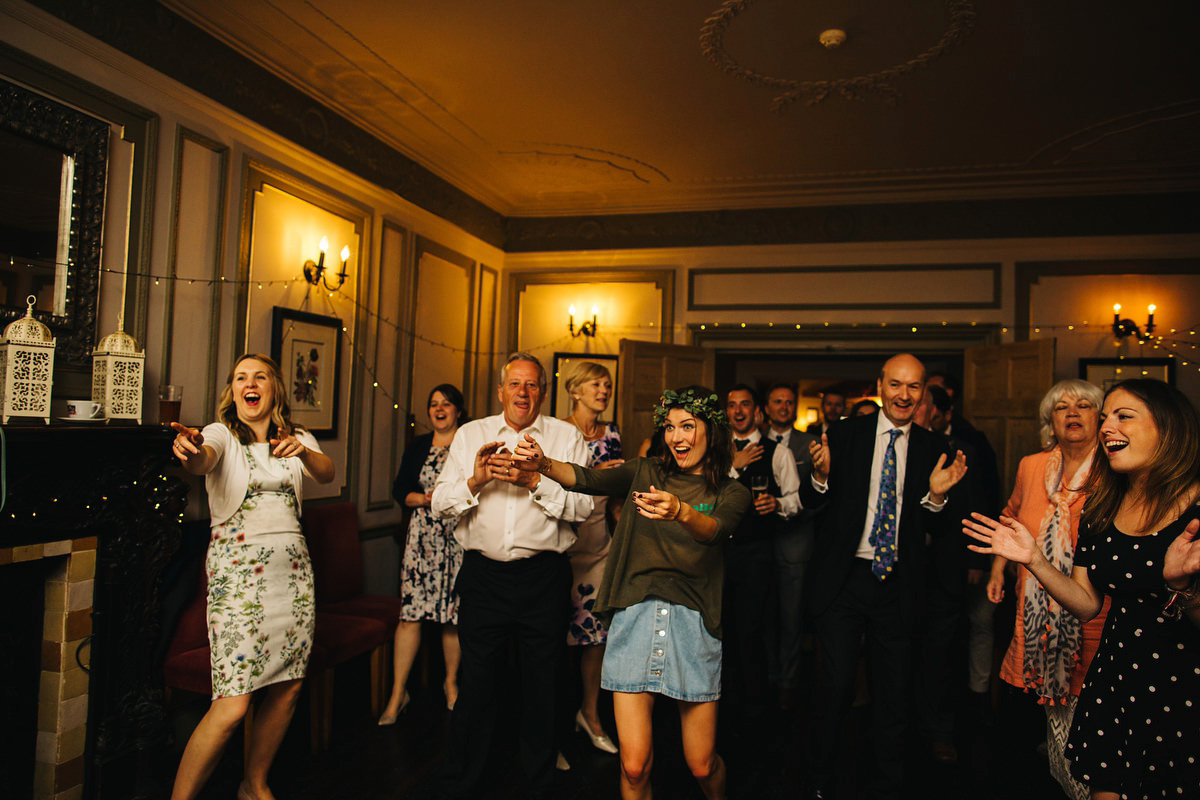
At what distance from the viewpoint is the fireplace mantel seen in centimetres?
249

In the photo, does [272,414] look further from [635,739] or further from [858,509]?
[858,509]

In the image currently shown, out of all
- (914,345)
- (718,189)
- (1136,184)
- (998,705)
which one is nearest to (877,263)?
(914,345)

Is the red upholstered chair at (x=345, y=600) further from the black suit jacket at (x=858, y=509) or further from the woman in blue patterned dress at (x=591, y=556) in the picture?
the black suit jacket at (x=858, y=509)

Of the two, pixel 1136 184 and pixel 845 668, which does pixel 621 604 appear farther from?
pixel 1136 184

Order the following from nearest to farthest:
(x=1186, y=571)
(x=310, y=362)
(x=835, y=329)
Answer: (x=1186, y=571) → (x=310, y=362) → (x=835, y=329)

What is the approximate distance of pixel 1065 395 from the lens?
119 inches

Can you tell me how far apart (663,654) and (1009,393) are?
405 centimetres

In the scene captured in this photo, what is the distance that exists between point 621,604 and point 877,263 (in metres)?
4.43

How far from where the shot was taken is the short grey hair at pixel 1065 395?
9.71 ft

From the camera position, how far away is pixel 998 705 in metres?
3.99

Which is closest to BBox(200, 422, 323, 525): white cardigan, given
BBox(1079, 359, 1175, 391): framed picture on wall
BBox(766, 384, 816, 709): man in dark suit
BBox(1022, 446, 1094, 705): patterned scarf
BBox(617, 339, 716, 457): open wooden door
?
BBox(766, 384, 816, 709): man in dark suit

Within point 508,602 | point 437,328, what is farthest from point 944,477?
point 437,328

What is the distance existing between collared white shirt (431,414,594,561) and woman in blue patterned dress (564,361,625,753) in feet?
1.55

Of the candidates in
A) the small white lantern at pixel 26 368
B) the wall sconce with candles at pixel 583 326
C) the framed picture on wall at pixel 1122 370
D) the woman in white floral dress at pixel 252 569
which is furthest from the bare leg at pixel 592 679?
the framed picture on wall at pixel 1122 370
